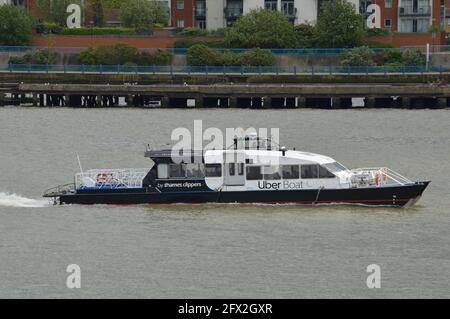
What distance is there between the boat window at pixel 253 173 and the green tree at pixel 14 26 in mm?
77971

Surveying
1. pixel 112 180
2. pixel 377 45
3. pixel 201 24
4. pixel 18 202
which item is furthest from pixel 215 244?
pixel 201 24

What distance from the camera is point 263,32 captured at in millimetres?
123500

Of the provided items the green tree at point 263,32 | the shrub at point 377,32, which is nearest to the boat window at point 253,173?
the green tree at point 263,32

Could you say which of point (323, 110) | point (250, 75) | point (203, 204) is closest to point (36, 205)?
point (203, 204)

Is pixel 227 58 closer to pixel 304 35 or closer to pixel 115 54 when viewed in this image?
pixel 115 54

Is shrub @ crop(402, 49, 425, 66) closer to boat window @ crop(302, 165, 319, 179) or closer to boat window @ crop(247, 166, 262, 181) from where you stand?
boat window @ crop(302, 165, 319, 179)

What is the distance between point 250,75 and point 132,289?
74.9 m


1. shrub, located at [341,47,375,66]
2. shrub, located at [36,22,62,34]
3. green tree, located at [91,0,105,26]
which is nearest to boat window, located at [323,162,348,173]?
shrub, located at [341,47,375,66]

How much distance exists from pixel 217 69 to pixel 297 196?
6621 centimetres

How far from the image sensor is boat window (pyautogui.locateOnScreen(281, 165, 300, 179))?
5178 centimetres

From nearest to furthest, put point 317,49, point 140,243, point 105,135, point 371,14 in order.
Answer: point 140,243 → point 105,135 → point 317,49 → point 371,14

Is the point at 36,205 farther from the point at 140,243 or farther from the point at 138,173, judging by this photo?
the point at 140,243

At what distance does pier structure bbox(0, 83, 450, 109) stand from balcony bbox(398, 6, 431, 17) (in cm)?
2369

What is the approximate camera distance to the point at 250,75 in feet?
373
